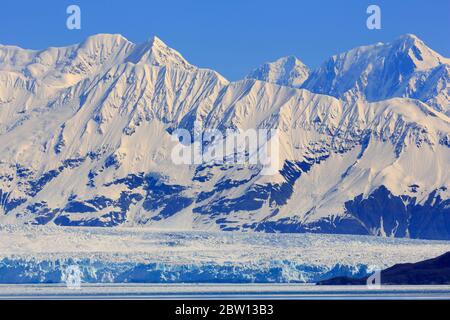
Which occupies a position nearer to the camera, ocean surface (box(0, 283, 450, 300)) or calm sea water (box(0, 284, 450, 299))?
ocean surface (box(0, 283, 450, 300))

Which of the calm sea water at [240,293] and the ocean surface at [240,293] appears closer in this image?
the ocean surface at [240,293]
